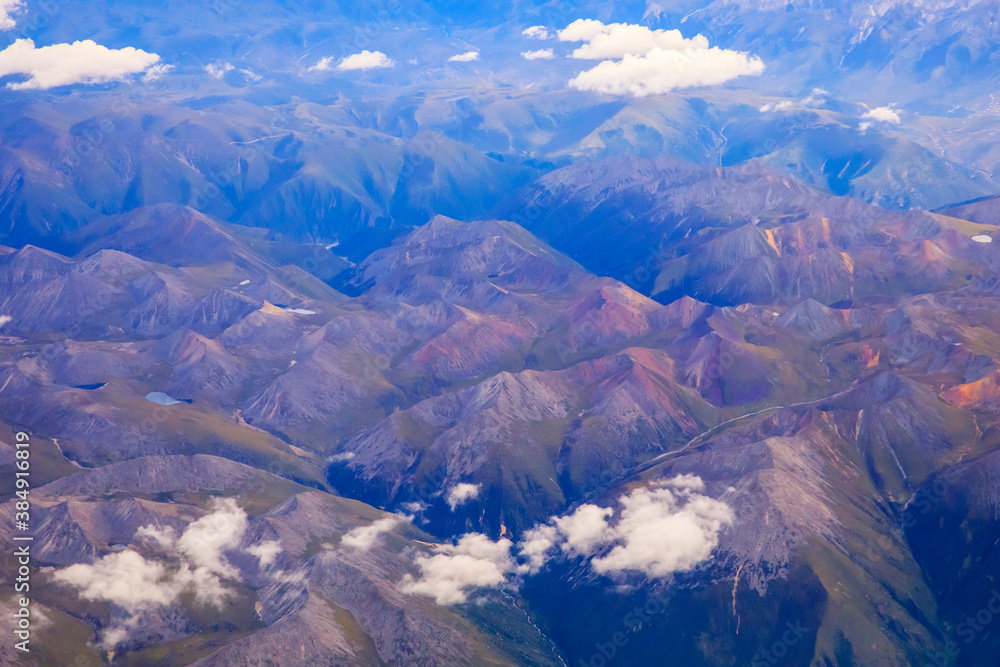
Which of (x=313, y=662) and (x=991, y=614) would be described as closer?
(x=313, y=662)

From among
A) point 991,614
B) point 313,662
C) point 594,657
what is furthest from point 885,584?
point 313,662

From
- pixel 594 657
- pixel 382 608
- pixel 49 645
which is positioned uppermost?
pixel 49 645

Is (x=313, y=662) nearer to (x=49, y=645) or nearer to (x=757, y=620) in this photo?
(x=49, y=645)

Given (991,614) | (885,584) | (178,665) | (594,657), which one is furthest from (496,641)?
(991,614)

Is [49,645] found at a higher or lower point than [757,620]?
higher

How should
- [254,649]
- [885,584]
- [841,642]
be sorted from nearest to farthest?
[254,649], [841,642], [885,584]

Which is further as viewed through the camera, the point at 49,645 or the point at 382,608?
the point at 382,608

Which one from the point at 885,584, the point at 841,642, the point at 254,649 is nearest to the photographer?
the point at 254,649

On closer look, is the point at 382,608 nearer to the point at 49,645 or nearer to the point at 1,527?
the point at 49,645

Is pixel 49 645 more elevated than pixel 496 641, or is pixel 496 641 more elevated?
pixel 49 645
